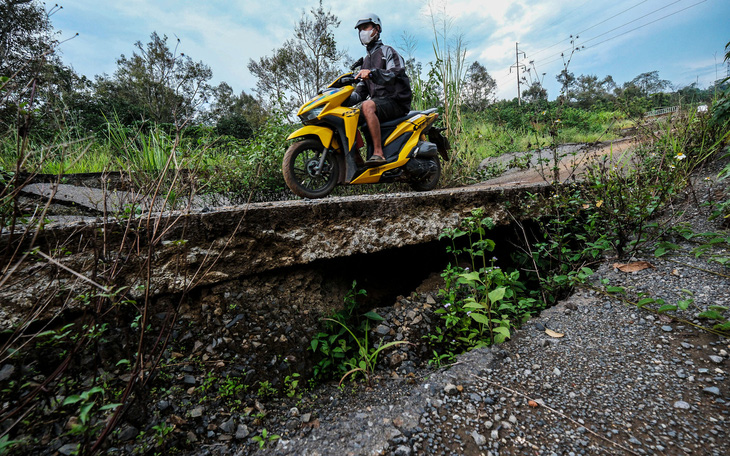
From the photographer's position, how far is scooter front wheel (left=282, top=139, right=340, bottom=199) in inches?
109

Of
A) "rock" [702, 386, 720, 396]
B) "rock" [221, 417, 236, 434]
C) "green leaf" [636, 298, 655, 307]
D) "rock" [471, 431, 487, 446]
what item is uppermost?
"green leaf" [636, 298, 655, 307]

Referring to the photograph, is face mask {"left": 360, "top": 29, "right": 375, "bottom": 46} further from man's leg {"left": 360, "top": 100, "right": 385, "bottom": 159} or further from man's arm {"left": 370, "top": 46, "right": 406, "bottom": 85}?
man's leg {"left": 360, "top": 100, "right": 385, "bottom": 159}

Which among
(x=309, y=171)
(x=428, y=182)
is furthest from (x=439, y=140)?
(x=309, y=171)

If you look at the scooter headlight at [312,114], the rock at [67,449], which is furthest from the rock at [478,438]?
the scooter headlight at [312,114]

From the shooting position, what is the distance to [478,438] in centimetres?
116

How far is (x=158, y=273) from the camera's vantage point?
1493 mm

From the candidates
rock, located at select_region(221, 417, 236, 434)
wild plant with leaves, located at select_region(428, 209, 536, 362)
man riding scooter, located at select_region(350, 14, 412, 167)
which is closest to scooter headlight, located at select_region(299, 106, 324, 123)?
man riding scooter, located at select_region(350, 14, 412, 167)

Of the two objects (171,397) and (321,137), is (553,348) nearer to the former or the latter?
(171,397)

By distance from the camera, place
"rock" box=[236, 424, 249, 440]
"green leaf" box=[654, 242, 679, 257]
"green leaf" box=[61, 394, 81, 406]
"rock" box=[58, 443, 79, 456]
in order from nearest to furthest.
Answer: "green leaf" box=[61, 394, 81, 406], "rock" box=[58, 443, 79, 456], "rock" box=[236, 424, 249, 440], "green leaf" box=[654, 242, 679, 257]

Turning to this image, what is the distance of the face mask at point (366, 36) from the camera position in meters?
3.25

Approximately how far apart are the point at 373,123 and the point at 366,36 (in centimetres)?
96

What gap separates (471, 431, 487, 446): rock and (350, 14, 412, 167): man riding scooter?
2462 mm

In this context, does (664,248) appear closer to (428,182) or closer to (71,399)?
(428,182)

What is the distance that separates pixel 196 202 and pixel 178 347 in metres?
1.96
